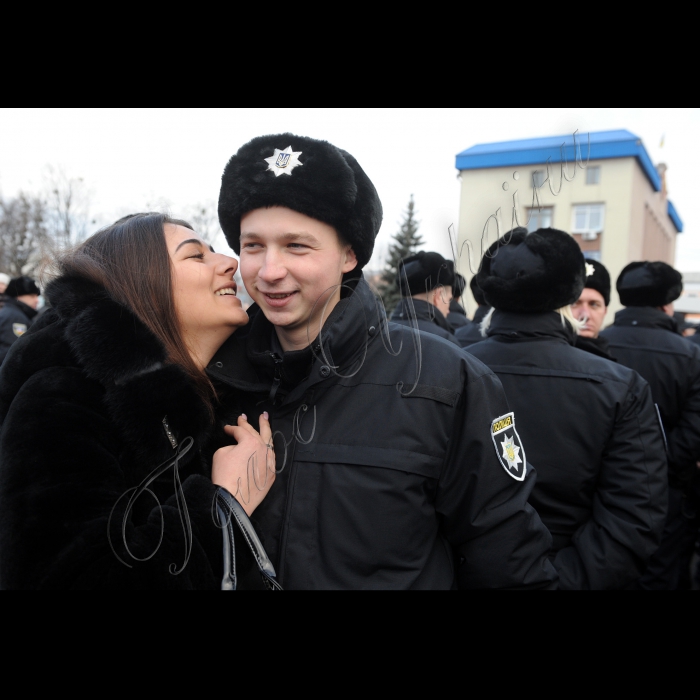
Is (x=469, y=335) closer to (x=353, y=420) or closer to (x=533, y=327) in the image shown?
(x=533, y=327)

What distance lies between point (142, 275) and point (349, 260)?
0.62 meters

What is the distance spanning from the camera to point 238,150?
171 centimetres

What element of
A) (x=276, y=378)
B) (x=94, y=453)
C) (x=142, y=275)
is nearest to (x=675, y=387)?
(x=276, y=378)

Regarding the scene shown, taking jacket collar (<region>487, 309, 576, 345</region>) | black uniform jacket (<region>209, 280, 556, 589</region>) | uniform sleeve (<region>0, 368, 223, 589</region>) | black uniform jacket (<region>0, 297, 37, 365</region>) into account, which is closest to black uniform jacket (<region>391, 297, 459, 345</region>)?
jacket collar (<region>487, 309, 576, 345</region>)

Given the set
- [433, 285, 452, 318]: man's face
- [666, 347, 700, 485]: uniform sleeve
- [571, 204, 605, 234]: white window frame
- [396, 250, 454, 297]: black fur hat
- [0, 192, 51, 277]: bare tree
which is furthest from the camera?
[0, 192, 51, 277]: bare tree

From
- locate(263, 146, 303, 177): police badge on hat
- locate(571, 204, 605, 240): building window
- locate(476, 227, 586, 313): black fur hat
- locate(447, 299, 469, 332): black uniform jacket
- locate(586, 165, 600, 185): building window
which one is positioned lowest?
locate(447, 299, 469, 332): black uniform jacket

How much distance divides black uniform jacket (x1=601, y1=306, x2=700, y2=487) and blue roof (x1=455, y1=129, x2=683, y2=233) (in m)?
1.94

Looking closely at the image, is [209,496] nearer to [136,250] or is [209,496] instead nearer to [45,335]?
[45,335]

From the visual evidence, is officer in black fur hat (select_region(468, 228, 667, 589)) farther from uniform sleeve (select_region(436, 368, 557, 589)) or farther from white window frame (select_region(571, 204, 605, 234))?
uniform sleeve (select_region(436, 368, 557, 589))

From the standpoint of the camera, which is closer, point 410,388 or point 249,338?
point 410,388

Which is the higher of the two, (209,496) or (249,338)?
(249,338)

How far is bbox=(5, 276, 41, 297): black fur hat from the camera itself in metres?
Answer: 7.07

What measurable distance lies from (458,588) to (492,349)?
1.07 m

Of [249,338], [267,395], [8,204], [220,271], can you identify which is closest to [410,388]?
[267,395]
